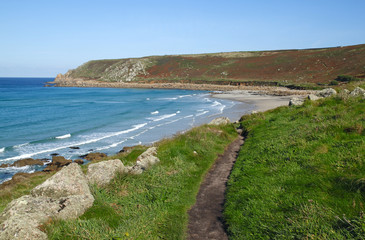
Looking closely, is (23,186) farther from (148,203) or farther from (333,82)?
(333,82)

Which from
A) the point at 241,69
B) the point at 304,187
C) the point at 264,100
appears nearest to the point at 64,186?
the point at 304,187

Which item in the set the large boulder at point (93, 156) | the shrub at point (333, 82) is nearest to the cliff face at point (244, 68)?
the shrub at point (333, 82)

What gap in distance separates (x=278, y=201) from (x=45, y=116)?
→ 4627 centimetres

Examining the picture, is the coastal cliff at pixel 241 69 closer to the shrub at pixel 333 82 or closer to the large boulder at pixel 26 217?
the shrub at pixel 333 82

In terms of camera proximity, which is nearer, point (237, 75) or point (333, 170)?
point (333, 170)

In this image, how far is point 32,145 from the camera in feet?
89.7

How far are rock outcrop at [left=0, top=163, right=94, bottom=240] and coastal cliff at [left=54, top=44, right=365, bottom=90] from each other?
8195 cm

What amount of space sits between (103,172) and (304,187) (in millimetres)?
7327

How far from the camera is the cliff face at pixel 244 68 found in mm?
88938

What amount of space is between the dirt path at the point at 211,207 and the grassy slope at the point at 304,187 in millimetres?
393

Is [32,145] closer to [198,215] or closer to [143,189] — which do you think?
[143,189]

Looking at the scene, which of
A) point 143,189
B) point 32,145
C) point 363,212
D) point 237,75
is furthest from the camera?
point 237,75

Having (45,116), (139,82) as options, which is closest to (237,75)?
(139,82)

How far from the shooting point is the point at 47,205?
7.18 m
